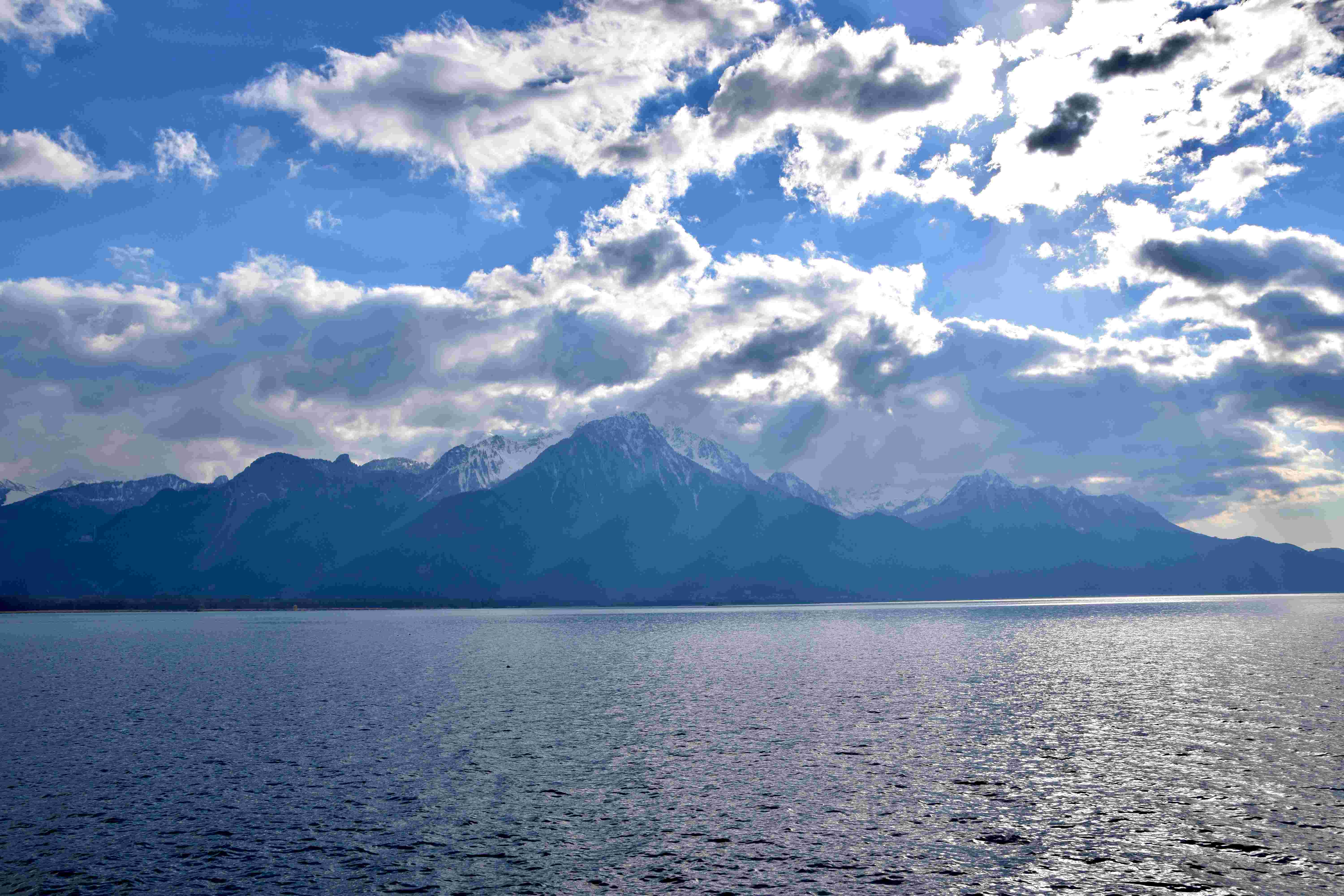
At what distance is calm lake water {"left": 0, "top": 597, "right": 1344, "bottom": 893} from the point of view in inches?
1436

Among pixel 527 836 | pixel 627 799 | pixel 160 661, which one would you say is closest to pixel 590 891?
pixel 527 836

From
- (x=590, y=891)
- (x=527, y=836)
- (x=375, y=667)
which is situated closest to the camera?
(x=590, y=891)

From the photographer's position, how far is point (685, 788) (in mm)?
51500

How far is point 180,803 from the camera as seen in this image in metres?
49.2

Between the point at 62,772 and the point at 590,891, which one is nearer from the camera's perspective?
the point at 590,891

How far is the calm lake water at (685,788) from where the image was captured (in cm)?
3647

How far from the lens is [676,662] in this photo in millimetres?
144375

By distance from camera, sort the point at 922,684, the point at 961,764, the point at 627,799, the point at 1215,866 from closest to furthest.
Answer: the point at 1215,866 → the point at 627,799 → the point at 961,764 → the point at 922,684

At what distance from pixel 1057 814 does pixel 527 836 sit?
2772 cm

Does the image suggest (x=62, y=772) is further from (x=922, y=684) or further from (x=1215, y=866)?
(x=922, y=684)

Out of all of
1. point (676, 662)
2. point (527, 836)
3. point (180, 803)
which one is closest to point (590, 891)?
point (527, 836)

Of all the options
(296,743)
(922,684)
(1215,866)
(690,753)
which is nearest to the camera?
(1215,866)

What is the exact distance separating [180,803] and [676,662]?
3970 inches

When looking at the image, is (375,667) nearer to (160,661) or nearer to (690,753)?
(160,661)
